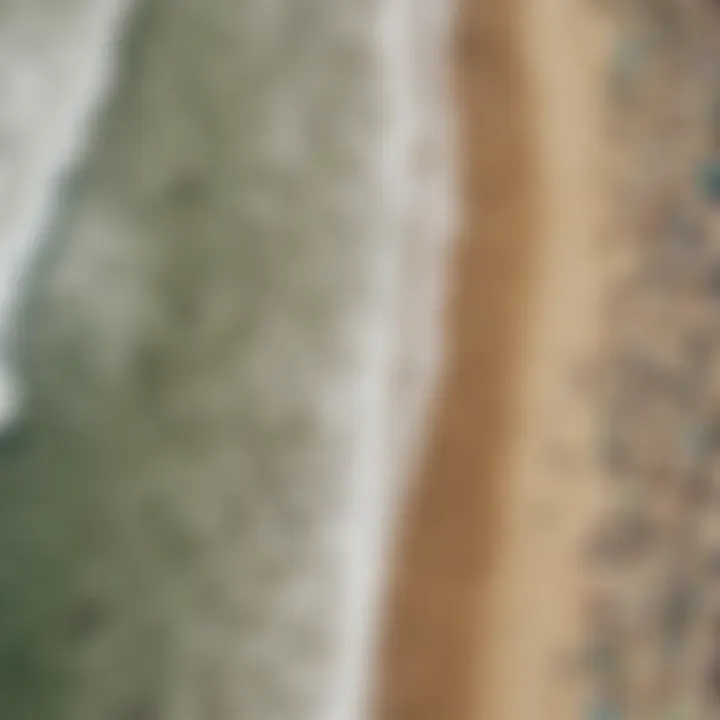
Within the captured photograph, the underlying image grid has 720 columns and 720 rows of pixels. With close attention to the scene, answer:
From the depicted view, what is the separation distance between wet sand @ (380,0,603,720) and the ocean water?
0.02 metres

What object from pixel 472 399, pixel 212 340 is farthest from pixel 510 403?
pixel 212 340

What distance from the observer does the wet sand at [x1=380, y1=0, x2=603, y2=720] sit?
599 mm

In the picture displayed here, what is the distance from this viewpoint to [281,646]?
0.62m

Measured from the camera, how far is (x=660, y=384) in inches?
25.9

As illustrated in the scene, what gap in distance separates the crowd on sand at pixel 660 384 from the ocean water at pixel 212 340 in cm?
9

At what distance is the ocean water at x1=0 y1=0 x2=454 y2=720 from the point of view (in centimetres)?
62

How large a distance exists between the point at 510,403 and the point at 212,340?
156 mm

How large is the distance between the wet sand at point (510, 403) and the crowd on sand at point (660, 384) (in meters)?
0.01

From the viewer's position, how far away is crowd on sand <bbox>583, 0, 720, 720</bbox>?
60 centimetres

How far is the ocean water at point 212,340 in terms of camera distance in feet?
2.03

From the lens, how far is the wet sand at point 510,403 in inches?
23.6

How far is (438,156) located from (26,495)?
0.90 feet

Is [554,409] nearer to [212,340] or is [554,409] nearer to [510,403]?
[510,403]

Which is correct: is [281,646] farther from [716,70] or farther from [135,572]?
[716,70]
